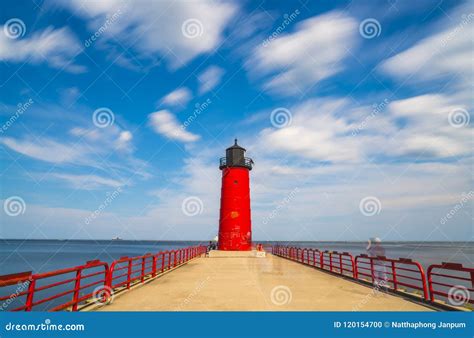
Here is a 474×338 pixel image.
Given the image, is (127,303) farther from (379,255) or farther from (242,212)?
(242,212)

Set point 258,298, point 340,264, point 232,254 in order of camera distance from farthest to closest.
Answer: point 232,254
point 340,264
point 258,298

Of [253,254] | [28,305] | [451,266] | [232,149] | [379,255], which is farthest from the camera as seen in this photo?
[232,149]

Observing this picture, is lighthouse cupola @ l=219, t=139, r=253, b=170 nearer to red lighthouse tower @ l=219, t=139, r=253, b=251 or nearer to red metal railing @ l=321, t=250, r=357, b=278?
red lighthouse tower @ l=219, t=139, r=253, b=251

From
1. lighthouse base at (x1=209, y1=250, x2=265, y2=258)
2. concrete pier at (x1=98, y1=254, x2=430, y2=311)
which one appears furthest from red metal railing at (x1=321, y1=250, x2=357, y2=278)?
lighthouse base at (x1=209, y1=250, x2=265, y2=258)

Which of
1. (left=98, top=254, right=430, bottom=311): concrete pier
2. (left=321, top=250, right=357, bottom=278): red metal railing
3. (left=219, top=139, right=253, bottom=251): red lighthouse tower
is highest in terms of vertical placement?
(left=219, top=139, right=253, bottom=251): red lighthouse tower

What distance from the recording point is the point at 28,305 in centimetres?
498

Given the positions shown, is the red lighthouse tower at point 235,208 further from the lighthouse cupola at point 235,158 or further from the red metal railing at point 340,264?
the red metal railing at point 340,264

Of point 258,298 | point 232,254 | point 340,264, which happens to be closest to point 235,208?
point 232,254

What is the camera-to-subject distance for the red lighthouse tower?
23.8 metres

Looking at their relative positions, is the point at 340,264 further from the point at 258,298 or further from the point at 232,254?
the point at 232,254

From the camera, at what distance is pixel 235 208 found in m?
23.7

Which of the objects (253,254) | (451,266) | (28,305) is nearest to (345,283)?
(451,266)

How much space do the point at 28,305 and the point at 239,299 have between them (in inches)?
180

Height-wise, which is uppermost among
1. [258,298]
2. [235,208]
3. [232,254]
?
[235,208]
